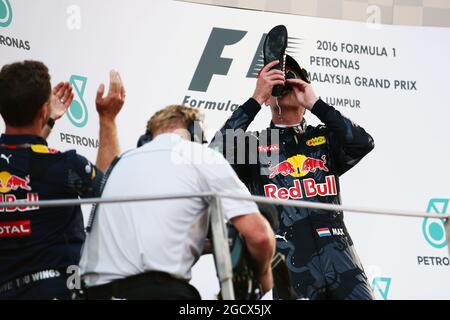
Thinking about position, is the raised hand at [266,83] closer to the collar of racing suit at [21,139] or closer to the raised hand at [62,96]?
the raised hand at [62,96]

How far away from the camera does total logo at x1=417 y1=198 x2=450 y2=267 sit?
575cm

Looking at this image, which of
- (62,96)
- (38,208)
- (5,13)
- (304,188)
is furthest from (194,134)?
(5,13)

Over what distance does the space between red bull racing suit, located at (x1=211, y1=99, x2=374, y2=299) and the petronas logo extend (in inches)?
62.8

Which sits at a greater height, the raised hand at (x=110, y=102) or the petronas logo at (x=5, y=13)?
the petronas logo at (x=5, y=13)

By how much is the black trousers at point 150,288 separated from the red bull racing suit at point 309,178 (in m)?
1.01

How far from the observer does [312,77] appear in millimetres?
5988

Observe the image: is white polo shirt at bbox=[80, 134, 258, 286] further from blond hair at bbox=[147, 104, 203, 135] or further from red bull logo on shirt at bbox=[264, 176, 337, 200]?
red bull logo on shirt at bbox=[264, 176, 337, 200]

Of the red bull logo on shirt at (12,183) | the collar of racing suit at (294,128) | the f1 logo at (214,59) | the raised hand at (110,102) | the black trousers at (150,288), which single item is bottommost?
the black trousers at (150,288)

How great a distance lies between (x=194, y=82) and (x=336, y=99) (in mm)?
926

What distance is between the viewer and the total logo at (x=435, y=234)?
5.75 metres

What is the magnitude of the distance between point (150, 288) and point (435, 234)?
10.6 feet

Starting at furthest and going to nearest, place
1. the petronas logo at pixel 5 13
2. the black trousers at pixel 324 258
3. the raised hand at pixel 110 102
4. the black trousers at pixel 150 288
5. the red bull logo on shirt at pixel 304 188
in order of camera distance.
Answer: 1. the petronas logo at pixel 5 13
2. the red bull logo on shirt at pixel 304 188
3. the black trousers at pixel 324 258
4. the raised hand at pixel 110 102
5. the black trousers at pixel 150 288

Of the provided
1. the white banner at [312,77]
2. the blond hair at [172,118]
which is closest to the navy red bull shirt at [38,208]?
the blond hair at [172,118]
